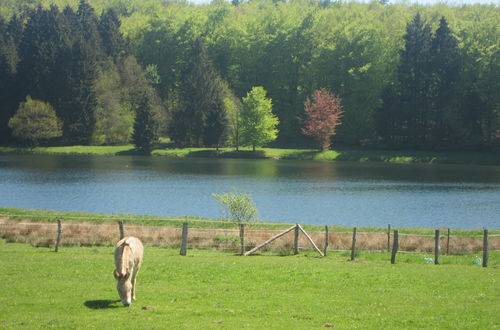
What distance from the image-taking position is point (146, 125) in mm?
106000

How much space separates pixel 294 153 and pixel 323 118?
8109 millimetres

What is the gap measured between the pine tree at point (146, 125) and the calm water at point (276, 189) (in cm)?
1244

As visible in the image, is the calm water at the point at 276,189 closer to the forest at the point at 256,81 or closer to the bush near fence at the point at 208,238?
the bush near fence at the point at 208,238

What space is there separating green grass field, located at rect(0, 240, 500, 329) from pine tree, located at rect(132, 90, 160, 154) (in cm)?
8182

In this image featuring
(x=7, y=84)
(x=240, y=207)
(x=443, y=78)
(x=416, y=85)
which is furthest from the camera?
(x=7, y=84)

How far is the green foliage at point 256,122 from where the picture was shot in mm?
106312

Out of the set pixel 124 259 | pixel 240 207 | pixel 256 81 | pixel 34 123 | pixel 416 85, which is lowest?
pixel 240 207

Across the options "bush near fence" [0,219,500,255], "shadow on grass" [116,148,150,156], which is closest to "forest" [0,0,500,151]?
"shadow on grass" [116,148,150,156]

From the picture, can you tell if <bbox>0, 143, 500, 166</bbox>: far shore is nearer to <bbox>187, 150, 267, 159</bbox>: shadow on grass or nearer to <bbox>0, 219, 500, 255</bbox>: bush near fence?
<bbox>187, 150, 267, 159</bbox>: shadow on grass

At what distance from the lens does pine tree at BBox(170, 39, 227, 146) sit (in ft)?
358

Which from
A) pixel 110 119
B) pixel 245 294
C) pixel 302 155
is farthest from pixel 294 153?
pixel 245 294

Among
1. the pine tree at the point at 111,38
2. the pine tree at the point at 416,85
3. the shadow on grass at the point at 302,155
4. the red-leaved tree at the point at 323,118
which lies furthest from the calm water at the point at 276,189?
the pine tree at the point at 111,38

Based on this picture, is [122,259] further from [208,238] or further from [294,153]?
[294,153]

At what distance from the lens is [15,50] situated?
124 m
